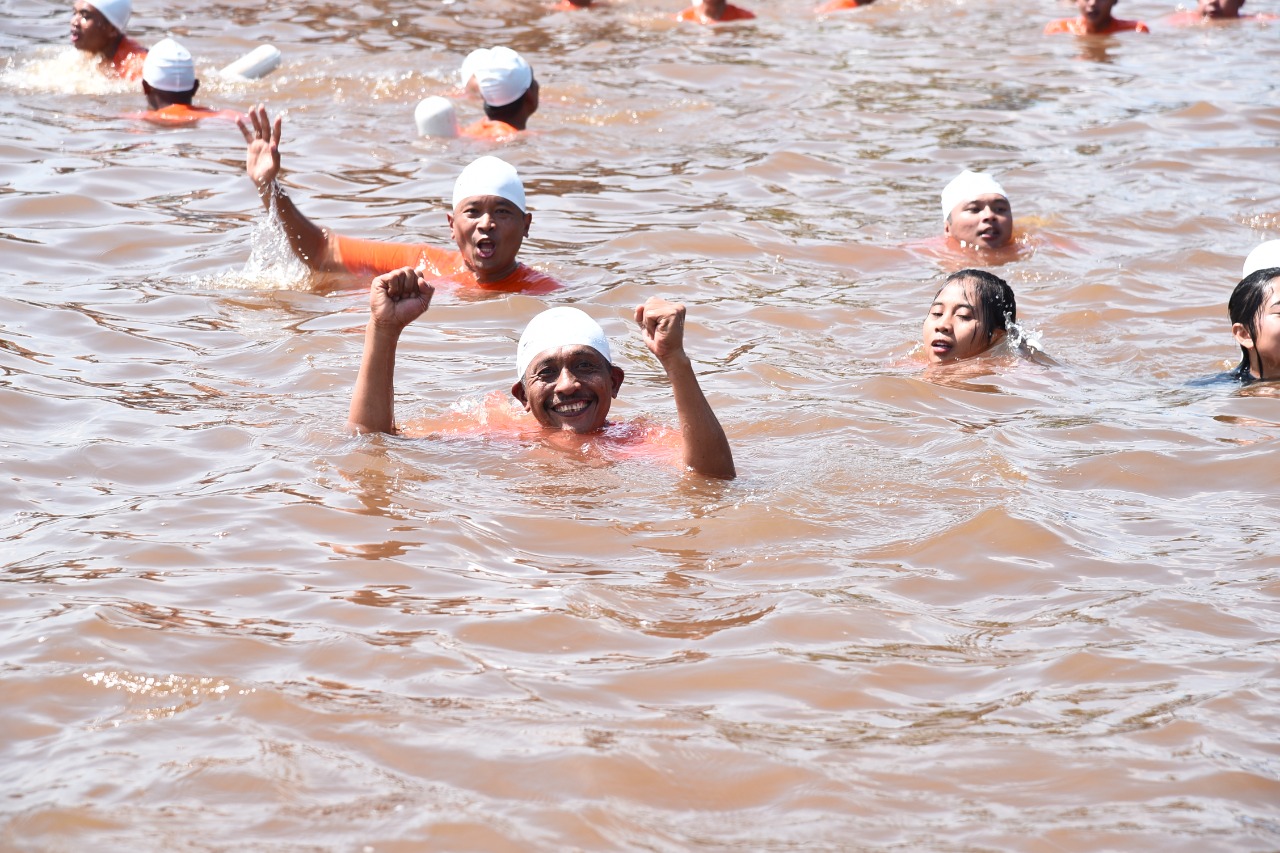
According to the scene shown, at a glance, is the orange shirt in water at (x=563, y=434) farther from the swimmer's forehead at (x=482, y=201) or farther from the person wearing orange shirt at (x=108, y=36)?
the person wearing orange shirt at (x=108, y=36)

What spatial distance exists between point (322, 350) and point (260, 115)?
1529 millimetres

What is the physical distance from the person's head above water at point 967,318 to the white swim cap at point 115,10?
9.05 m

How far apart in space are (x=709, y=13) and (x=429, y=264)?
9.04 meters

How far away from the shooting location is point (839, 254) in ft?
33.2

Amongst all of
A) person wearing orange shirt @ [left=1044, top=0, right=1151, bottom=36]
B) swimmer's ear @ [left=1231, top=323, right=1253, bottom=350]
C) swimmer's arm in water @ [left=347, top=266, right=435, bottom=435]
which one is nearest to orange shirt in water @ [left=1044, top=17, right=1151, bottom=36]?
person wearing orange shirt @ [left=1044, top=0, right=1151, bottom=36]

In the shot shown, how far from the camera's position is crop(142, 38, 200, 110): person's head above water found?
503 inches

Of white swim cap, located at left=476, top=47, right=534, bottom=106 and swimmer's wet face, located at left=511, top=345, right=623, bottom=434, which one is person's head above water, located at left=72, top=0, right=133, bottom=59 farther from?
swimmer's wet face, located at left=511, top=345, right=623, bottom=434

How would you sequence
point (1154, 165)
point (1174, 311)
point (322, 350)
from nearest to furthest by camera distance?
1. point (322, 350)
2. point (1174, 311)
3. point (1154, 165)

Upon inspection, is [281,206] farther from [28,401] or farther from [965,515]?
[965,515]

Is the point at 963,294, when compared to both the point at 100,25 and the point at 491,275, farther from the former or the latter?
the point at 100,25

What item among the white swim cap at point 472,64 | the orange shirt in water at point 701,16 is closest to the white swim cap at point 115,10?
the white swim cap at point 472,64

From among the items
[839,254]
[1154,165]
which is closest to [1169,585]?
[839,254]

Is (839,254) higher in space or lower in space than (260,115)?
lower

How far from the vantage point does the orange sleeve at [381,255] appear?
9.15m
